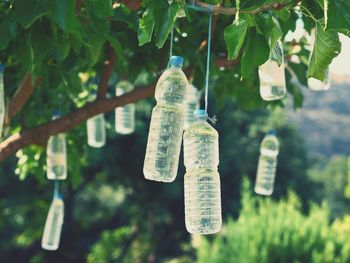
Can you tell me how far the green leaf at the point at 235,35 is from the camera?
2.32m

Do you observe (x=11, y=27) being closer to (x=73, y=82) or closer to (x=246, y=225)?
(x=73, y=82)

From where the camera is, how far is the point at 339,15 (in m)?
2.18

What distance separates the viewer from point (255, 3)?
2299 millimetres

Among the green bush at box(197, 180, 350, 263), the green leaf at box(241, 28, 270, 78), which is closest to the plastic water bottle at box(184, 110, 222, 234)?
the green leaf at box(241, 28, 270, 78)

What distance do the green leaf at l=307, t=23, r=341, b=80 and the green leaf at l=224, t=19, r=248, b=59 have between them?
205 mm

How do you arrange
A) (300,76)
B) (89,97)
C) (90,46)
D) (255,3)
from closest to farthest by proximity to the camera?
(255,3), (90,46), (300,76), (89,97)

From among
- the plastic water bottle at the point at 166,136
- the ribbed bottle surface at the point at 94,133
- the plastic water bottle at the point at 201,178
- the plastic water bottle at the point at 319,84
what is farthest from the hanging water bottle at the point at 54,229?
the plastic water bottle at the point at 201,178

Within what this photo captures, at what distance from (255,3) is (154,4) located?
0.29 m

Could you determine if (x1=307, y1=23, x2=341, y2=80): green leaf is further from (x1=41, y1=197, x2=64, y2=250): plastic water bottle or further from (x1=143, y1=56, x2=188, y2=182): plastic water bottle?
(x1=41, y1=197, x2=64, y2=250): plastic water bottle

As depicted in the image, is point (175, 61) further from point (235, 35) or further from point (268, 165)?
point (268, 165)

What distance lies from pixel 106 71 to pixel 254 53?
82.8 inches

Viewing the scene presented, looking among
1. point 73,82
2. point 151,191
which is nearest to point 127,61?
point 73,82

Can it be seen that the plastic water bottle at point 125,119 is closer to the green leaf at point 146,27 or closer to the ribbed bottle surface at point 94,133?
the ribbed bottle surface at point 94,133

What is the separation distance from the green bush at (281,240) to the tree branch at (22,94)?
636cm
